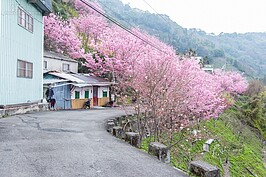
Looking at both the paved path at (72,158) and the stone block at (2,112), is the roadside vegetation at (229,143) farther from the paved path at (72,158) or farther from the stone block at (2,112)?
the stone block at (2,112)

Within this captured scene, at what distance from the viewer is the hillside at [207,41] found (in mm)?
75125

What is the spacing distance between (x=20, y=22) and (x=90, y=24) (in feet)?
84.9

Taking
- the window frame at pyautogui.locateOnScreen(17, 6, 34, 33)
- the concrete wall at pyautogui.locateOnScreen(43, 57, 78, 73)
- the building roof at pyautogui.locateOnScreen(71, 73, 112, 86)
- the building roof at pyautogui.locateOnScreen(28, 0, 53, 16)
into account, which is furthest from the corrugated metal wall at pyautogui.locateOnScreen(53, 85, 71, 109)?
the window frame at pyautogui.locateOnScreen(17, 6, 34, 33)

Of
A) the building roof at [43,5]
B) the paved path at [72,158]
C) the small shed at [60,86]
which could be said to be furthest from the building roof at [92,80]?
the paved path at [72,158]

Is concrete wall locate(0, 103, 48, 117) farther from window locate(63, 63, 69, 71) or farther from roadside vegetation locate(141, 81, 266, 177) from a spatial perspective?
window locate(63, 63, 69, 71)

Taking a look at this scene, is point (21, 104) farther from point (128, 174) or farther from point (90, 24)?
point (90, 24)

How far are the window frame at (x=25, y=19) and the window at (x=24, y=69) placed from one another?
1.85m

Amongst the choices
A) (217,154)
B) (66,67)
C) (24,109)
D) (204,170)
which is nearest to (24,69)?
(24,109)

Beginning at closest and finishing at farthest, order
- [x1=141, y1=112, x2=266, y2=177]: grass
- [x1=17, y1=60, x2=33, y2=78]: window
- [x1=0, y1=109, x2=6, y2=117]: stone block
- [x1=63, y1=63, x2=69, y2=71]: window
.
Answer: [x1=0, y1=109, x2=6, y2=117]: stone block < [x1=141, y1=112, x2=266, y2=177]: grass < [x1=17, y1=60, x2=33, y2=78]: window < [x1=63, y1=63, x2=69, y2=71]: window

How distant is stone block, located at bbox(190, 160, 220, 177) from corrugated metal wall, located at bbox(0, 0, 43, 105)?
32.6 ft

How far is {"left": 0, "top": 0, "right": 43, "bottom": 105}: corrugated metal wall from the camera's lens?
11.8 meters

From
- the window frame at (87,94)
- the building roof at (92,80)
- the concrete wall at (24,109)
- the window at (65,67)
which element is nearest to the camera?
the concrete wall at (24,109)

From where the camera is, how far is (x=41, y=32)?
16328 mm

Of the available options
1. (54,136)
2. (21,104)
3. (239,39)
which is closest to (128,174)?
(54,136)
